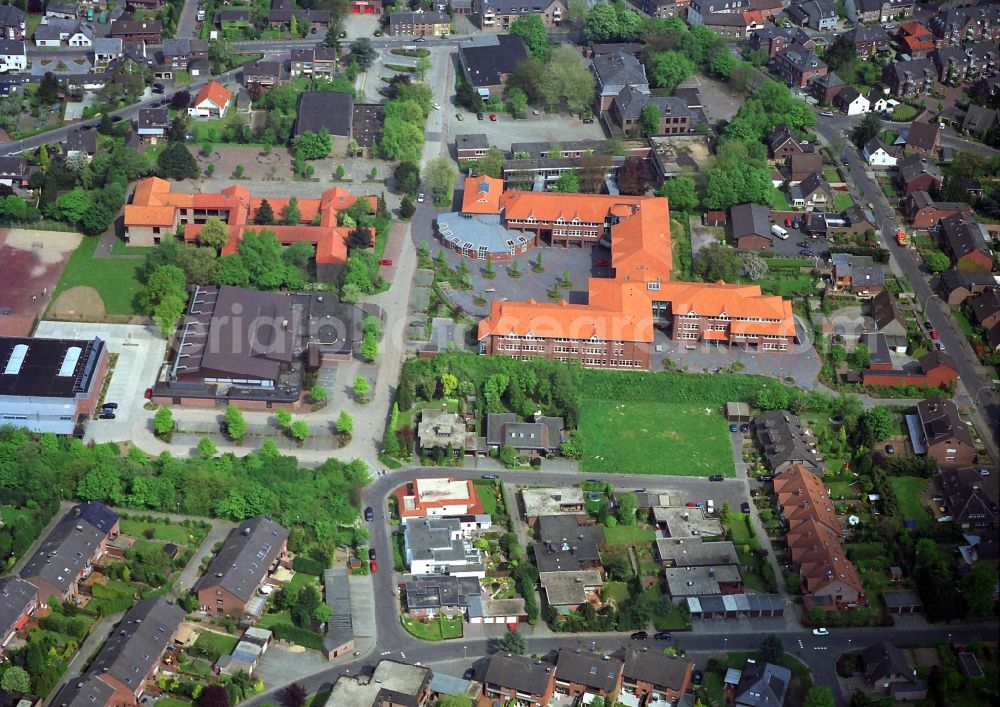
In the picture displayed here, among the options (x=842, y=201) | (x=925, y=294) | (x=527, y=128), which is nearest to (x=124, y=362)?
(x=527, y=128)

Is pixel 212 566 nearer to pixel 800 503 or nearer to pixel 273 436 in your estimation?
pixel 273 436

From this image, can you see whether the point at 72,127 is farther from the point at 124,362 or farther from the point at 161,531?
the point at 161,531

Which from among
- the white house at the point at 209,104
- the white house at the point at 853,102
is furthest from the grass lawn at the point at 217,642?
the white house at the point at 853,102

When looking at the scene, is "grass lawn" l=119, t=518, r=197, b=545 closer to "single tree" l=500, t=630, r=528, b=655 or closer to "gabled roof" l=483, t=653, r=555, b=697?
"single tree" l=500, t=630, r=528, b=655

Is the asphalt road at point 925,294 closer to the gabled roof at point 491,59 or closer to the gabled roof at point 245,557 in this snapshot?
the gabled roof at point 491,59

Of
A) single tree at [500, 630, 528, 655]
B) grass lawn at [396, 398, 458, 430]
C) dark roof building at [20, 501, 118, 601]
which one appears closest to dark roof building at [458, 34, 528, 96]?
A: grass lawn at [396, 398, 458, 430]
